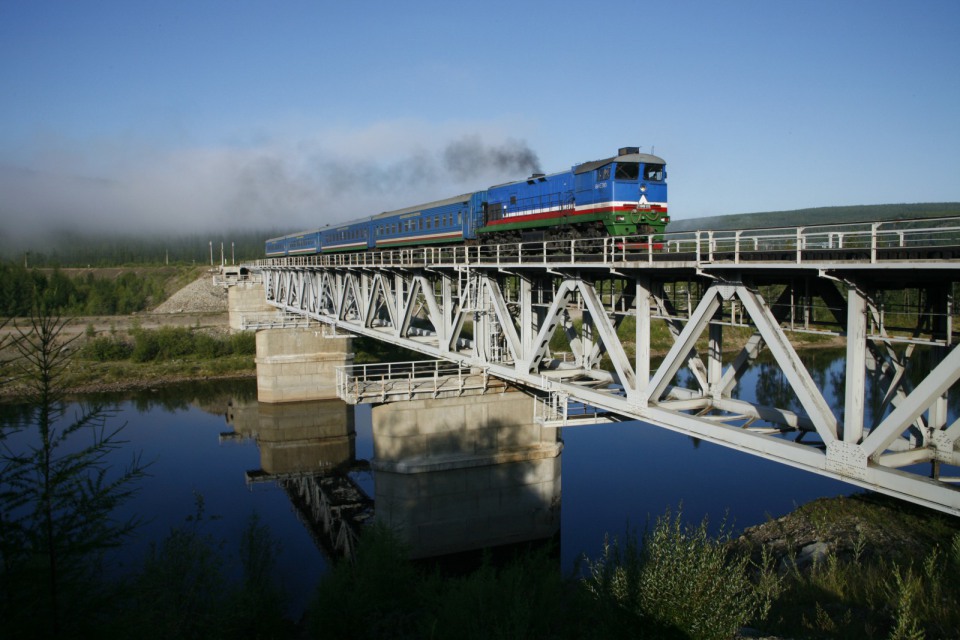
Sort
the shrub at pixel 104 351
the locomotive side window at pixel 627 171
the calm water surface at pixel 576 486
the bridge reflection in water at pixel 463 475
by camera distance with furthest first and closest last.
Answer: the shrub at pixel 104 351 < the calm water surface at pixel 576 486 < the bridge reflection in water at pixel 463 475 < the locomotive side window at pixel 627 171

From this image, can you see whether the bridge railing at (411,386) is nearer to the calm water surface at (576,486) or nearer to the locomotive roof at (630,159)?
the calm water surface at (576,486)

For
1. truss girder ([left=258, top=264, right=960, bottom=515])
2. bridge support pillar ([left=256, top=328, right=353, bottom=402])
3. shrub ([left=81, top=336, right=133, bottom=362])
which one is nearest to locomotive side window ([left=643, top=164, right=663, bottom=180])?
truss girder ([left=258, top=264, right=960, bottom=515])

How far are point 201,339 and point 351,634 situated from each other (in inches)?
2102

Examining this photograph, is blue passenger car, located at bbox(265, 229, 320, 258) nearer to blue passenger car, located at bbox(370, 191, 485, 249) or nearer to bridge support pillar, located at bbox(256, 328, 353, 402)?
bridge support pillar, located at bbox(256, 328, 353, 402)

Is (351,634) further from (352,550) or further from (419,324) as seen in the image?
(419,324)

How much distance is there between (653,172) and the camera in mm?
22219

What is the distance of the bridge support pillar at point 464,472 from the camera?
22.3 m

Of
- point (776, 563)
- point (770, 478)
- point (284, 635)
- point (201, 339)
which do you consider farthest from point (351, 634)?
point (201, 339)

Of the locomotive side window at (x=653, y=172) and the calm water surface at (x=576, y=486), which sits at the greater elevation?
the locomotive side window at (x=653, y=172)

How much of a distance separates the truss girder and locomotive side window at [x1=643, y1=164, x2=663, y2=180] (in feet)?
14.6

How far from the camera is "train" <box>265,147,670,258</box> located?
21406 millimetres

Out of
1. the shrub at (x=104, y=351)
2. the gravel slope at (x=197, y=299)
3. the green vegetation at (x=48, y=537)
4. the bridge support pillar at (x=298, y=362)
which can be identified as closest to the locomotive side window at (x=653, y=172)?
the green vegetation at (x=48, y=537)

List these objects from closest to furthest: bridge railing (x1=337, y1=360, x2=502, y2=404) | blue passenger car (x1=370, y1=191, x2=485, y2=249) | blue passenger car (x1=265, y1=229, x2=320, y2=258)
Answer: bridge railing (x1=337, y1=360, x2=502, y2=404) → blue passenger car (x1=370, y1=191, x2=485, y2=249) → blue passenger car (x1=265, y1=229, x2=320, y2=258)

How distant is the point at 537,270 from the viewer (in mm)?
19391
